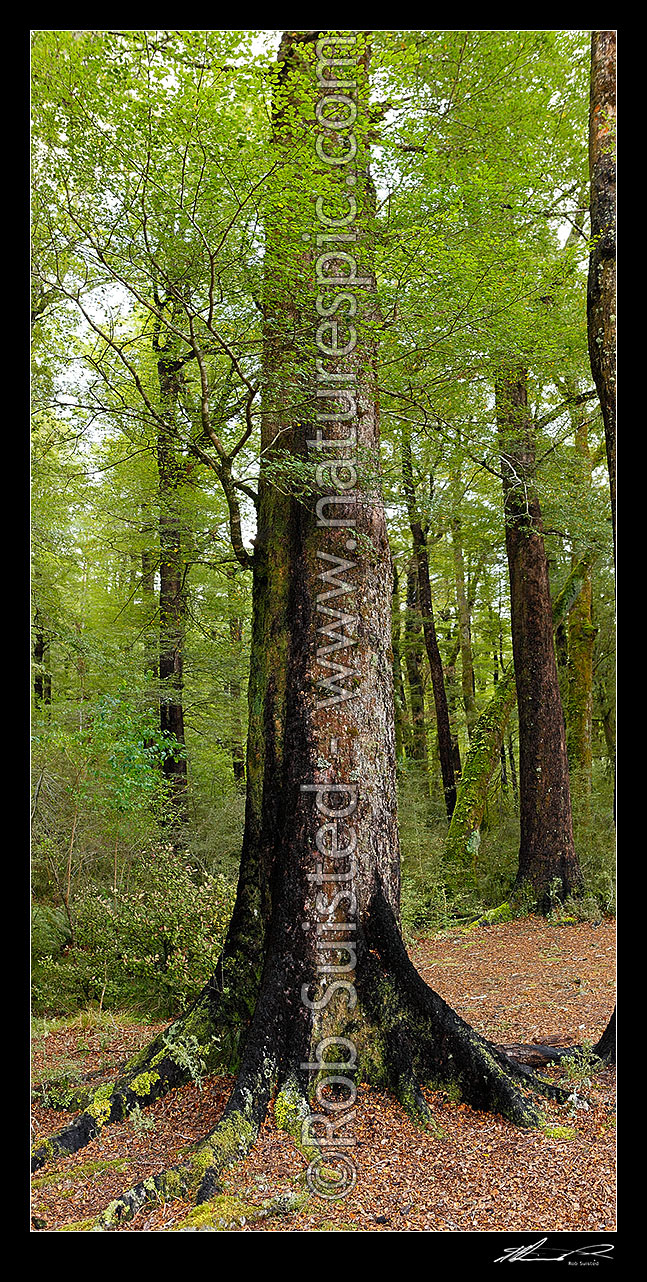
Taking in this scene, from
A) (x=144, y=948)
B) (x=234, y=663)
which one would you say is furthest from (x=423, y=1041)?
(x=234, y=663)

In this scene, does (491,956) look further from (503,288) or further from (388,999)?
(503,288)

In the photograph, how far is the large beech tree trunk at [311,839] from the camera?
11.8ft

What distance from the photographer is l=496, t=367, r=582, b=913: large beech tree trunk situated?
9.02 m

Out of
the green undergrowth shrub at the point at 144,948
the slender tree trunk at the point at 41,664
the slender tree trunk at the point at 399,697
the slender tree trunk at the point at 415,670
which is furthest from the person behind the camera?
the slender tree trunk at the point at 415,670

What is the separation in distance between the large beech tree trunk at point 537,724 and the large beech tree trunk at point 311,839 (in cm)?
489

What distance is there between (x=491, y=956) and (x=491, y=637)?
9352 millimetres

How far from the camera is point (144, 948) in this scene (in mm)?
5992

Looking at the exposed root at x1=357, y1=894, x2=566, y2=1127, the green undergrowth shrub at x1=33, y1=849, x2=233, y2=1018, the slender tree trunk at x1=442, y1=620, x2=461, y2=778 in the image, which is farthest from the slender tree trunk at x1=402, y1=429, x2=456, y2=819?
the exposed root at x1=357, y1=894, x2=566, y2=1127

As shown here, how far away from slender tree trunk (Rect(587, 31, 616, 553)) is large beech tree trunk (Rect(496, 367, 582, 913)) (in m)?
4.50

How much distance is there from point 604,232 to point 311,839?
347 cm

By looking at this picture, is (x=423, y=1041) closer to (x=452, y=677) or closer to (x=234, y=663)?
(x=234, y=663)
